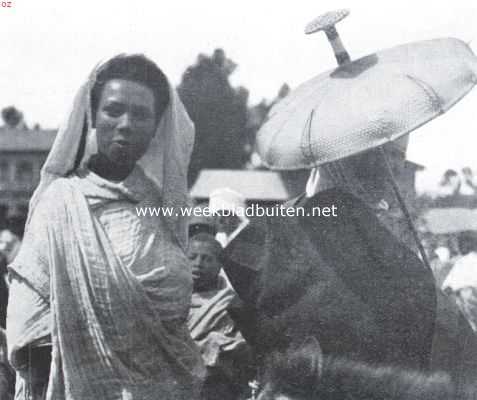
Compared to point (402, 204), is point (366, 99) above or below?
above

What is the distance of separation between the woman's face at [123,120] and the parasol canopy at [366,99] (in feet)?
2.29

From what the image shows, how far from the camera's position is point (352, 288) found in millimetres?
3199

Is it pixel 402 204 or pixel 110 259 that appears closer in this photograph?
pixel 110 259

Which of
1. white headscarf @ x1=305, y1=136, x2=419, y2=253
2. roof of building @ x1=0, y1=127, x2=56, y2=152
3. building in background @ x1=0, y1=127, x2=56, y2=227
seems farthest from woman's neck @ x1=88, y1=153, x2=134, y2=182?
roof of building @ x1=0, y1=127, x2=56, y2=152

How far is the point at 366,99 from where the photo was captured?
3197 mm

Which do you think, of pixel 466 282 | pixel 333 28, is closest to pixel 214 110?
pixel 466 282

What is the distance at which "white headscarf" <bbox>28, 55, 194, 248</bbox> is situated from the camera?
3.08 metres

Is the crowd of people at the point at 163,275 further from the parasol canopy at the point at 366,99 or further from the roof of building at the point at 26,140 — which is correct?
the roof of building at the point at 26,140

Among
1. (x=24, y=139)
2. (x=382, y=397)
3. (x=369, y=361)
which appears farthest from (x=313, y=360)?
(x=24, y=139)

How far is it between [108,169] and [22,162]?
4196 centimetres

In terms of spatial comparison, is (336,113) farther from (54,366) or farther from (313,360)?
(54,366)

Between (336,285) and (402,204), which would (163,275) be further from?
(402,204)

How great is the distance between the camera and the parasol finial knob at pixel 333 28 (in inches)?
132

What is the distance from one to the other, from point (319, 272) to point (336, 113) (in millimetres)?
675
